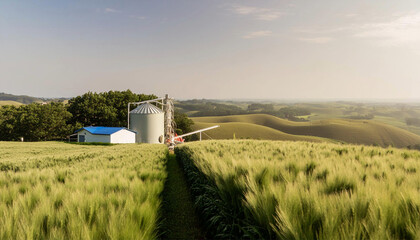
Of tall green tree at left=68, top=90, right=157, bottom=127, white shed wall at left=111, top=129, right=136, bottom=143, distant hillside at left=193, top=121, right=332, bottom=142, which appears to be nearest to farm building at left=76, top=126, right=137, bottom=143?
white shed wall at left=111, top=129, right=136, bottom=143

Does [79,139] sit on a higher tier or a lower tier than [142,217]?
lower

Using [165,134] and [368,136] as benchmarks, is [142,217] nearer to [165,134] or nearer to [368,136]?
[165,134]

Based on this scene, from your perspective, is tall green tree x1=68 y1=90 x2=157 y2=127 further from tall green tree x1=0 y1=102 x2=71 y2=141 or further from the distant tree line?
tall green tree x1=0 y1=102 x2=71 y2=141

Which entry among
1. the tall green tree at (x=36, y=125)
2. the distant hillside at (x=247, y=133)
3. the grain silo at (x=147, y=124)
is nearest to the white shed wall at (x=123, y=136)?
the grain silo at (x=147, y=124)

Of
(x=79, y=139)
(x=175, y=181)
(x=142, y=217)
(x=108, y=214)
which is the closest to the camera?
(x=108, y=214)

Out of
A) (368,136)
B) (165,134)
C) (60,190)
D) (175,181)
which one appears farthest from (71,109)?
(368,136)

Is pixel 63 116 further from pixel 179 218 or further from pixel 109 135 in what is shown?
pixel 179 218
